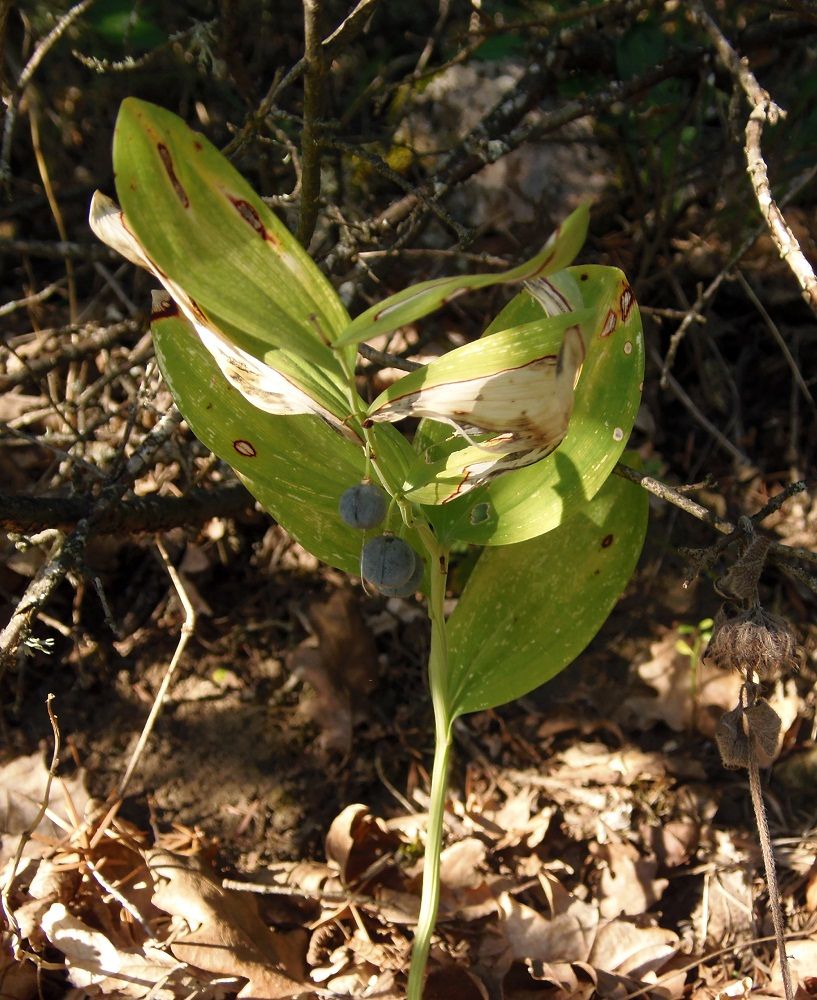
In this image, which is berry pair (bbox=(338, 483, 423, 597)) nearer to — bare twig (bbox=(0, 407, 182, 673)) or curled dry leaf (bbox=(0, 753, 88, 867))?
bare twig (bbox=(0, 407, 182, 673))

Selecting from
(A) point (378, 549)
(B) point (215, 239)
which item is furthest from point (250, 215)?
(A) point (378, 549)

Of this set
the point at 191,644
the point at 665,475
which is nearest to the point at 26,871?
the point at 191,644

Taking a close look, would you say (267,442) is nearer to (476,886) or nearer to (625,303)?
(625,303)

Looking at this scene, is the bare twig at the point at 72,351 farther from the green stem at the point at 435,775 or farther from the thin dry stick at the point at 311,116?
the green stem at the point at 435,775

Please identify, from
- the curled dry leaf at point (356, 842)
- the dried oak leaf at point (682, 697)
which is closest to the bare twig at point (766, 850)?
the dried oak leaf at point (682, 697)

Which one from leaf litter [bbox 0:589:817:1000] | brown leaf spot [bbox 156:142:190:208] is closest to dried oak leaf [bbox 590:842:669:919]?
leaf litter [bbox 0:589:817:1000]

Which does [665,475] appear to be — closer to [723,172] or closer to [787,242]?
[723,172]
